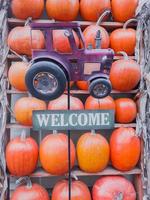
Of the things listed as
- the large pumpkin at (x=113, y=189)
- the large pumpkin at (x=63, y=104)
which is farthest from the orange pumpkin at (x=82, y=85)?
the large pumpkin at (x=113, y=189)

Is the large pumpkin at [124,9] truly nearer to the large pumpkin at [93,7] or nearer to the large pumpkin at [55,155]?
the large pumpkin at [93,7]

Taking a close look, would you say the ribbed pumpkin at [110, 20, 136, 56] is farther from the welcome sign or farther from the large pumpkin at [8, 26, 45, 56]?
the welcome sign

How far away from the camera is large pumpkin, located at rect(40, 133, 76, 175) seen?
5.33 feet

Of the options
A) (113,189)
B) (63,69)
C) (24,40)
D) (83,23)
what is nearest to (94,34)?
(83,23)

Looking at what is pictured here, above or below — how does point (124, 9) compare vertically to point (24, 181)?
above

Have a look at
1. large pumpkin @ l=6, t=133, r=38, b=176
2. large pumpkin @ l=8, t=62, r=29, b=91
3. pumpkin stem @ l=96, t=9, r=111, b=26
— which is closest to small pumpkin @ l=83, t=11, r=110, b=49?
pumpkin stem @ l=96, t=9, r=111, b=26

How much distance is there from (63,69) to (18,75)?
648 mm

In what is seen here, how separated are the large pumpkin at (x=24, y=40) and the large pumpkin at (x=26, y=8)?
3.1 inches

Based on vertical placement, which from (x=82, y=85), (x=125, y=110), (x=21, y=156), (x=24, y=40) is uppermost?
(x=24, y=40)

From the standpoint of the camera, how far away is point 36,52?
1.11 m

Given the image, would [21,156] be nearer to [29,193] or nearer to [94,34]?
[29,193]

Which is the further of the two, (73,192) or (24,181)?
(24,181)

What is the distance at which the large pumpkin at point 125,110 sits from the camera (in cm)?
174

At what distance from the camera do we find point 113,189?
1655 millimetres
